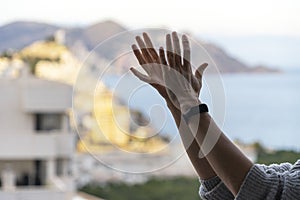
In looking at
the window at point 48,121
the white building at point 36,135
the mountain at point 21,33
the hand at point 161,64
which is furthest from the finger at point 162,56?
the window at point 48,121

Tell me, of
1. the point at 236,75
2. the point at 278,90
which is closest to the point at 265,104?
the point at 278,90

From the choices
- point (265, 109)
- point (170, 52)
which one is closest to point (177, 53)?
point (170, 52)

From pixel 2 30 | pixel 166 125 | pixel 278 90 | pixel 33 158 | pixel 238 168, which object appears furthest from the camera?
pixel 33 158

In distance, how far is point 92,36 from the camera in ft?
6.77

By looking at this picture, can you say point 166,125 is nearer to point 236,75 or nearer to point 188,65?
point 188,65

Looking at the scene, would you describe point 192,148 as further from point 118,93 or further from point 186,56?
point 118,93

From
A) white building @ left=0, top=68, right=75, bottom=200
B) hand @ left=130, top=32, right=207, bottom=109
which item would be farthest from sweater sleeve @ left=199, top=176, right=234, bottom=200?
white building @ left=0, top=68, right=75, bottom=200

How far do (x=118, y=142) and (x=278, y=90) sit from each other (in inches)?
35.8

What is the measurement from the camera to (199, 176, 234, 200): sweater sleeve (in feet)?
3.45

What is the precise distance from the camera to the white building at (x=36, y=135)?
244cm

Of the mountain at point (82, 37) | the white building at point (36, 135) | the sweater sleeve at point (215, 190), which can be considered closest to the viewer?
the sweater sleeve at point (215, 190)

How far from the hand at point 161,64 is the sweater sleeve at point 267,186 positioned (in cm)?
14

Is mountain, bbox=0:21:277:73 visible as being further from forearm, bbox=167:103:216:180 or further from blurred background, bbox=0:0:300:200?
forearm, bbox=167:103:216:180

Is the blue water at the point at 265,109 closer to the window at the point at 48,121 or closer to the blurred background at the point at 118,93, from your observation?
the blurred background at the point at 118,93
